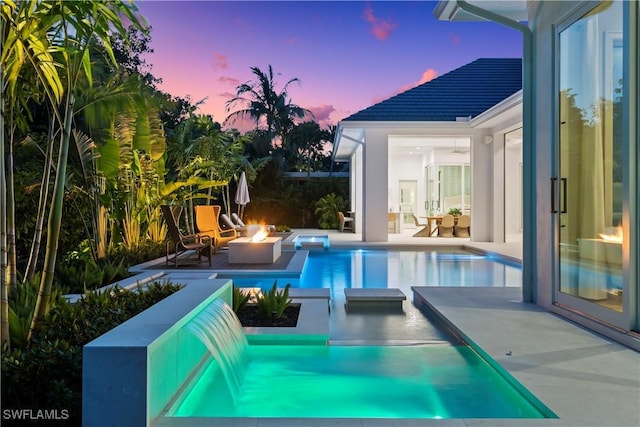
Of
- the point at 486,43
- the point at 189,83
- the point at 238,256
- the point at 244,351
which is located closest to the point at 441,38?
the point at 486,43

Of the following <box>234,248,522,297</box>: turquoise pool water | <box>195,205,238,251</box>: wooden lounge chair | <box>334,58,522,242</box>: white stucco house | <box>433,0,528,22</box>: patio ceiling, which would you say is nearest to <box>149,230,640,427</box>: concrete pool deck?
<box>234,248,522,297</box>: turquoise pool water

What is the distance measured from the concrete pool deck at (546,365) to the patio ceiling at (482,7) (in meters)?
4.35

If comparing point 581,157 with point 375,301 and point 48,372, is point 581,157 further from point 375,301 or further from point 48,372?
point 48,372

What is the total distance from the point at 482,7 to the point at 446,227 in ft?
38.9

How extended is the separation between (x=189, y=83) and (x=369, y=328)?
2845cm

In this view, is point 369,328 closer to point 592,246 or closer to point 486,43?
point 592,246

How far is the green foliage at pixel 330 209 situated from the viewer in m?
25.0

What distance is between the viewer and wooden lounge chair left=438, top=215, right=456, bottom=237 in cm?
1822

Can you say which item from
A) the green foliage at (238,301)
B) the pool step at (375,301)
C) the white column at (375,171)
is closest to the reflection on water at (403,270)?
the pool step at (375,301)

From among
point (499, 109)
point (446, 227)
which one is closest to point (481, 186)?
point (446, 227)

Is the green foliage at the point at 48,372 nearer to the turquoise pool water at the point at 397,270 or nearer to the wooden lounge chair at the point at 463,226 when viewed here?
the turquoise pool water at the point at 397,270

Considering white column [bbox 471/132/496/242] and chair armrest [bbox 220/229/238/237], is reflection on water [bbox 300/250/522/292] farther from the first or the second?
chair armrest [bbox 220/229/238/237]

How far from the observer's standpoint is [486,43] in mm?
29219

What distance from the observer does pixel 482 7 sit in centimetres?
741
